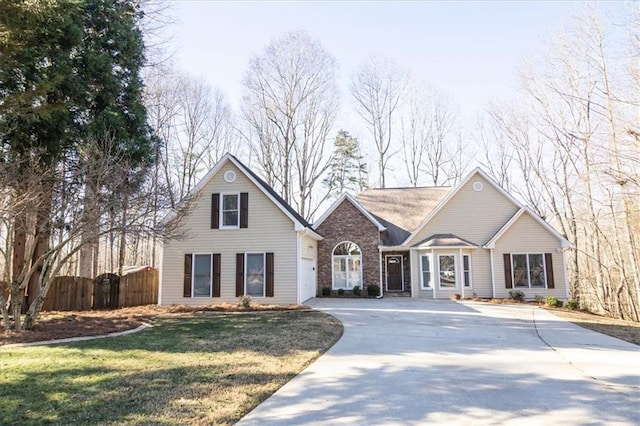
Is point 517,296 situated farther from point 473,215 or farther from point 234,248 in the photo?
point 234,248

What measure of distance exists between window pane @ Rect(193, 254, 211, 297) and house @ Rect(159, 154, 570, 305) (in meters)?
0.04

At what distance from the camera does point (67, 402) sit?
466 cm

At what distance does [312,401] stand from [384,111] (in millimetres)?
28314

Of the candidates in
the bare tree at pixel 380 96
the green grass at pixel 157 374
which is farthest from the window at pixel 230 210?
the bare tree at pixel 380 96

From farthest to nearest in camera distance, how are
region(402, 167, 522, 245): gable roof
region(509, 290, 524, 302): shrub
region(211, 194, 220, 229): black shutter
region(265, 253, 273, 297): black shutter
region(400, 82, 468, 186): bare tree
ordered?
region(400, 82, 468, 186): bare tree, region(402, 167, 522, 245): gable roof, region(509, 290, 524, 302): shrub, region(211, 194, 220, 229): black shutter, region(265, 253, 273, 297): black shutter

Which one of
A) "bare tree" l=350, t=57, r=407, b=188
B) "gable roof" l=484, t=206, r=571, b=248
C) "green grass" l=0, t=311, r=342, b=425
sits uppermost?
"bare tree" l=350, t=57, r=407, b=188

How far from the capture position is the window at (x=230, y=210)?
16266mm

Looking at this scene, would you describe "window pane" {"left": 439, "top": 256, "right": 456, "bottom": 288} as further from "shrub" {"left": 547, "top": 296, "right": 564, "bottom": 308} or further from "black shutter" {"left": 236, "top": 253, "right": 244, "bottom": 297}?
"black shutter" {"left": 236, "top": 253, "right": 244, "bottom": 297}

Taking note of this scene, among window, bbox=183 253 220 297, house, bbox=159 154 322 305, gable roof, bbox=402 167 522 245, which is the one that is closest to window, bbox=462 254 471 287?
gable roof, bbox=402 167 522 245

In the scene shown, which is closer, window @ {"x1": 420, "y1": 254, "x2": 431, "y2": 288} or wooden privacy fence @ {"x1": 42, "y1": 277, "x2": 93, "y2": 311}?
wooden privacy fence @ {"x1": 42, "y1": 277, "x2": 93, "y2": 311}

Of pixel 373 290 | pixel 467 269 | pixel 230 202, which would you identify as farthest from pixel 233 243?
pixel 467 269

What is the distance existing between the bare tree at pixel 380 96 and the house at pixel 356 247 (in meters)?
8.69

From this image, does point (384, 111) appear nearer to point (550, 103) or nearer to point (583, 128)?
point (550, 103)

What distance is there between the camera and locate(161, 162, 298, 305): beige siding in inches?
615
